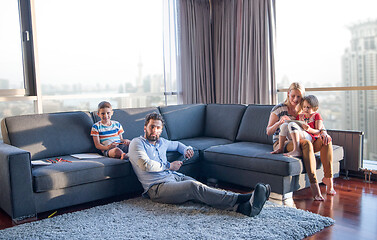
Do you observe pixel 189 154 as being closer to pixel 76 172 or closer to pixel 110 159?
pixel 110 159

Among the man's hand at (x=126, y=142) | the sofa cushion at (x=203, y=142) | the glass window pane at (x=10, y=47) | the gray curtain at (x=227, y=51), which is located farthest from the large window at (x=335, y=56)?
the glass window pane at (x=10, y=47)

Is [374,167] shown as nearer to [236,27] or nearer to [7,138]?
[236,27]

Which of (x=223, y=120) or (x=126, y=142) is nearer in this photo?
(x=126, y=142)

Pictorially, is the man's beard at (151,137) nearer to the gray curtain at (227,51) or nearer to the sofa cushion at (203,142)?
the sofa cushion at (203,142)

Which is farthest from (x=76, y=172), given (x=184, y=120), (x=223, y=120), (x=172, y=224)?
(x=223, y=120)

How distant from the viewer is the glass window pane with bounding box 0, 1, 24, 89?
12.9 feet

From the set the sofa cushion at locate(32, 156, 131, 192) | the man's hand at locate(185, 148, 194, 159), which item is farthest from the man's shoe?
the sofa cushion at locate(32, 156, 131, 192)

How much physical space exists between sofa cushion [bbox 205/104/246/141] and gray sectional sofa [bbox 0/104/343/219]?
0.4 inches

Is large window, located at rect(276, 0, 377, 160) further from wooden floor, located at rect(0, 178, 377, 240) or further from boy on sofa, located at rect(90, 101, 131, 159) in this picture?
boy on sofa, located at rect(90, 101, 131, 159)

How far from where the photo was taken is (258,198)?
8.93ft

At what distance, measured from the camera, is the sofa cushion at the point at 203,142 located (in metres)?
3.93

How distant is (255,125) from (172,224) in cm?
175

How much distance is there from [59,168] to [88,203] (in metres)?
0.47

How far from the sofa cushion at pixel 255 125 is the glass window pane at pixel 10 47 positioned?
2.43 m
